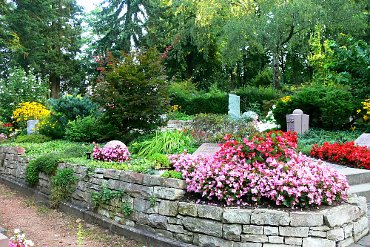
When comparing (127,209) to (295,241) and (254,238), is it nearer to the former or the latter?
(254,238)

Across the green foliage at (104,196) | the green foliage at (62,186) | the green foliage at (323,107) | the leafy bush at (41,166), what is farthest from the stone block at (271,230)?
the green foliage at (323,107)

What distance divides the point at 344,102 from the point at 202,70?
53.4 feet

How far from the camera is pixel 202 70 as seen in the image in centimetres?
2586

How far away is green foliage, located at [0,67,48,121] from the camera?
1345 cm

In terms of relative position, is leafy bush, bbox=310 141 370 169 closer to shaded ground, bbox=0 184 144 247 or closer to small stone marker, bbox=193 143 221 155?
small stone marker, bbox=193 143 221 155

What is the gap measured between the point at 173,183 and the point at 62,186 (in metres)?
2.58

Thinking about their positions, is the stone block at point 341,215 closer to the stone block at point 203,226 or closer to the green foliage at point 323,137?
the stone block at point 203,226

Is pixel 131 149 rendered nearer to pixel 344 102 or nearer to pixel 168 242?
pixel 168 242

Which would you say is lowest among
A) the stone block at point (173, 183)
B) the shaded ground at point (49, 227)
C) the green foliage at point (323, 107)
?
the shaded ground at point (49, 227)

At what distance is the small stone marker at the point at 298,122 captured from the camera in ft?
33.2

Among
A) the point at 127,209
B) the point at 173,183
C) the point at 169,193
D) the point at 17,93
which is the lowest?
the point at 127,209

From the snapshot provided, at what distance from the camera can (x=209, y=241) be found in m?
3.71

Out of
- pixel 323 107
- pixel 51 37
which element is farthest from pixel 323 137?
pixel 51 37

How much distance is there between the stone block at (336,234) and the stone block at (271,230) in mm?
497
